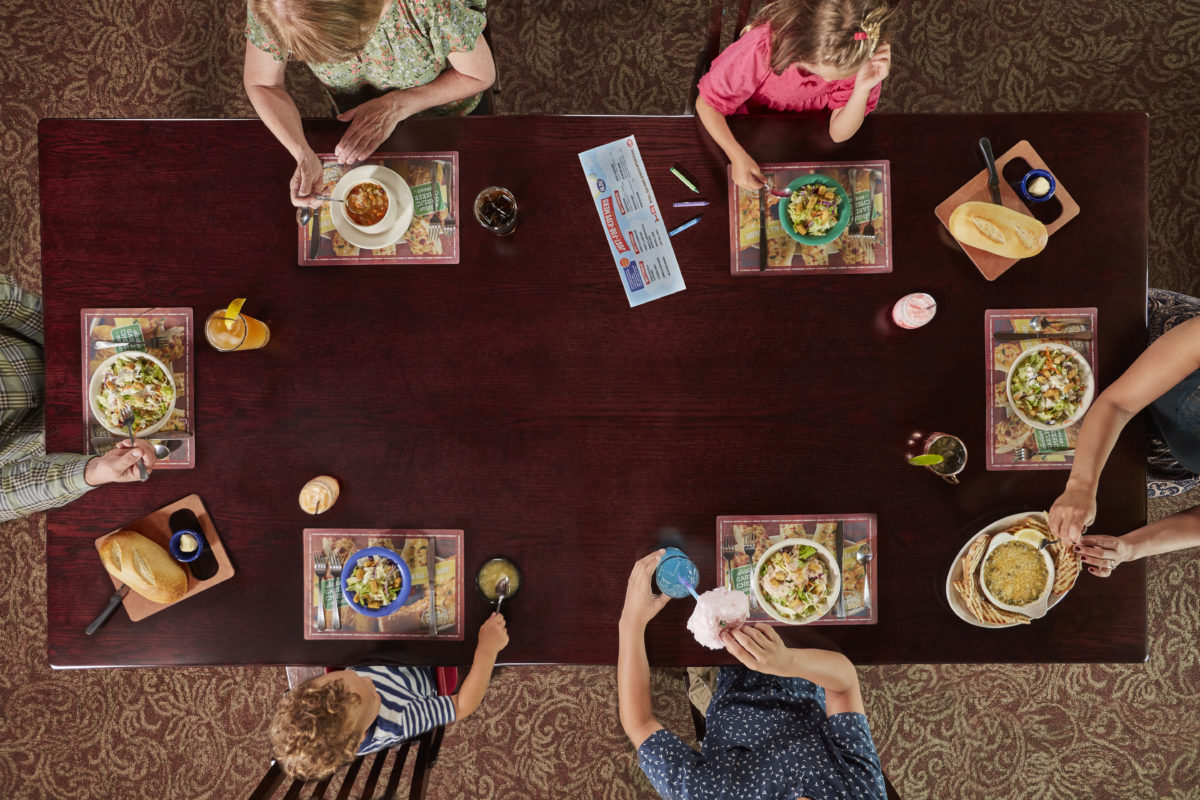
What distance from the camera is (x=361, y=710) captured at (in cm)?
157

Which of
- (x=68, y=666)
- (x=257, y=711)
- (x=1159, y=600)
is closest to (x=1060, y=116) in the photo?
(x=1159, y=600)

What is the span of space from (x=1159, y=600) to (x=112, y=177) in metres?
3.71

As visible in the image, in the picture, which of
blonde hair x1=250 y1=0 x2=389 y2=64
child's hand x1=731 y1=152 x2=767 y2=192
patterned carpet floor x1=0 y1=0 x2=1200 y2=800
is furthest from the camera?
patterned carpet floor x1=0 y1=0 x2=1200 y2=800

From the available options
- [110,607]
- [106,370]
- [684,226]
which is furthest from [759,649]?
[106,370]

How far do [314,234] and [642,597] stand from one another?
3.88ft

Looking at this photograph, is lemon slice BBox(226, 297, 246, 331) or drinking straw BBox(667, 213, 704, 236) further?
drinking straw BBox(667, 213, 704, 236)

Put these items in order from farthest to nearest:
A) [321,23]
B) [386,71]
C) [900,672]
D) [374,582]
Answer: [900,672] → [386,71] → [374,582] → [321,23]

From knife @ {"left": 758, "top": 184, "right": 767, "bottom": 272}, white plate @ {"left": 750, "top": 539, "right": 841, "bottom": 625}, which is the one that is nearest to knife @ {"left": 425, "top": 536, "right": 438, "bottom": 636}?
white plate @ {"left": 750, "top": 539, "right": 841, "bottom": 625}

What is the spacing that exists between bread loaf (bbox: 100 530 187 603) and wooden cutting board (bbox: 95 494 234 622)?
0.11 feet

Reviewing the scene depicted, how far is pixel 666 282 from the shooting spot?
1628mm

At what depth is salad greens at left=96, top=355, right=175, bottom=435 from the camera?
158 centimetres

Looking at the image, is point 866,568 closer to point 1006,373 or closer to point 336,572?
point 1006,373

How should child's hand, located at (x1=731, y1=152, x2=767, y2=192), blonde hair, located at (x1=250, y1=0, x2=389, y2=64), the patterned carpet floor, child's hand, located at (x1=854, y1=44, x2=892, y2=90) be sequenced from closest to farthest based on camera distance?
blonde hair, located at (x1=250, y1=0, x2=389, y2=64) → child's hand, located at (x1=854, y1=44, x2=892, y2=90) → child's hand, located at (x1=731, y1=152, x2=767, y2=192) → the patterned carpet floor

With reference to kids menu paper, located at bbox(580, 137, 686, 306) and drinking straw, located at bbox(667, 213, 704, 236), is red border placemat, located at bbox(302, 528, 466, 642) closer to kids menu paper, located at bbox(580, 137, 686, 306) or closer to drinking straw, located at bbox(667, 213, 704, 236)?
kids menu paper, located at bbox(580, 137, 686, 306)
